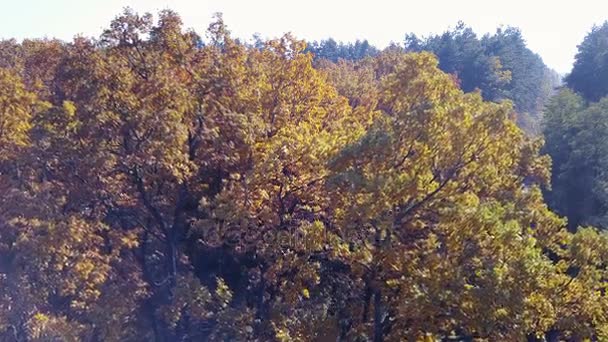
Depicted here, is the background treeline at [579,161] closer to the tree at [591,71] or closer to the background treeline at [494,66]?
the tree at [591,71]

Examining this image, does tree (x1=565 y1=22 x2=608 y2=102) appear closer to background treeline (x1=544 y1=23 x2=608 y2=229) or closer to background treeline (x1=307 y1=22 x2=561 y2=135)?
background treeline (x1=307 y1=22 x2=561 y2=135)

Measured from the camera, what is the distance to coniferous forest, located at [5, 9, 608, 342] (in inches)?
436

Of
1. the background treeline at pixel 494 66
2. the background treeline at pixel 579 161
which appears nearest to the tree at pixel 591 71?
the background treeline at pixel 494 66

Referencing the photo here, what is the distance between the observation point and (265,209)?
1373cm

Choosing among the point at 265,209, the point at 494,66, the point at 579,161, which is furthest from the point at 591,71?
the point at 265,209

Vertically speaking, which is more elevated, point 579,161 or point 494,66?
point 494,66

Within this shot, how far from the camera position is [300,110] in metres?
17.0

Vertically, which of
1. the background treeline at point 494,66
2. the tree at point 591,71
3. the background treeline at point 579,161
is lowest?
the background treeline at point 579,161

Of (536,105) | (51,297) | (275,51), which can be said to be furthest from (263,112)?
(536,105)

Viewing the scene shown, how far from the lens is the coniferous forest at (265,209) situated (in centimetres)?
1106

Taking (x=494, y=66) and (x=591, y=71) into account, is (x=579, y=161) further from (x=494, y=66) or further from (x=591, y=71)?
(x=494, y=66)

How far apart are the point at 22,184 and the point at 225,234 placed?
17.6 feet

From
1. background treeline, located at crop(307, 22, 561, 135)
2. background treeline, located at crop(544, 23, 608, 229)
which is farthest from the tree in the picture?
background treeline, located at crop(544, 23, 608, 229)

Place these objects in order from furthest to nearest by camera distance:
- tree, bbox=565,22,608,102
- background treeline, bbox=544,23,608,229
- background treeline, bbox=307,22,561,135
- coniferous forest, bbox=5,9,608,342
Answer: background treeline, bbox=307,22,561,135
tree, bbox=565,22,608,102
background treeline, bbox=544,23,608,229
coniferous forest, bbox=5,9,608,342
